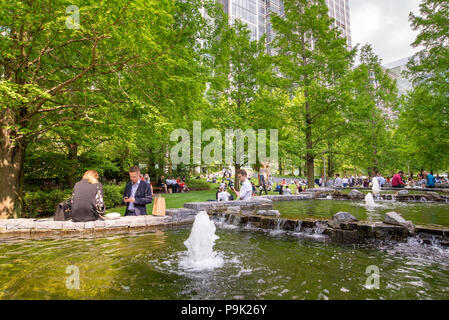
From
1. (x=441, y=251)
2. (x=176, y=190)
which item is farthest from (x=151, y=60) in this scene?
(x=176, y=190)

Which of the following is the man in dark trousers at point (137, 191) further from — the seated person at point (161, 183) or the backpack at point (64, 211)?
the seated person at point (161, 183)

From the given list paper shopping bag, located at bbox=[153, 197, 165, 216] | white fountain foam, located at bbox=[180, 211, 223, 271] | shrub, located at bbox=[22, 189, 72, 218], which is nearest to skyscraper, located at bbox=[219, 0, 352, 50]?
shrub, located at bbox=[22, 189, 72, 218]

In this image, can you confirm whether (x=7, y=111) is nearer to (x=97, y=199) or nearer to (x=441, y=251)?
(x=97, y=199)

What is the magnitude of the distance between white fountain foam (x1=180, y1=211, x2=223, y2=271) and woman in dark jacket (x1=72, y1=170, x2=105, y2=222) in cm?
287

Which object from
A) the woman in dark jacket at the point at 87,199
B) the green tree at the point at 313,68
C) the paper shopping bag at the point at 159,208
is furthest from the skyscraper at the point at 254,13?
the woman in dark jacket at the point at 87,199

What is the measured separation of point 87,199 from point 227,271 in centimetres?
434

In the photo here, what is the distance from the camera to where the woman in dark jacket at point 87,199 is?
5898mm

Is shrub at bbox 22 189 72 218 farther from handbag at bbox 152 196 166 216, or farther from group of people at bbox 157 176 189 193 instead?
group of people at bbox 157 176 189 193

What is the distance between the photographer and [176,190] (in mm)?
20266

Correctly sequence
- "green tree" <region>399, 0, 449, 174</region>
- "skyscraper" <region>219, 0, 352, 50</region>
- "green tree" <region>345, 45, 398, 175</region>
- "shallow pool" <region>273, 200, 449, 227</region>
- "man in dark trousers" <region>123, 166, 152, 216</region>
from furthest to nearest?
"skyscraper" <region>219, 0, 352, 50</region>, "green tree" <region>345, 45, 398, 175</region>, "green tree" <region>399, 0, 449, 174</region>, "shallow pool" <region>273, 200, 449, 227</region>, "man in dark trousers" <region>123, 166, 152, 216</region>

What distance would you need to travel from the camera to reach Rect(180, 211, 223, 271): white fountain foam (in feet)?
13.0

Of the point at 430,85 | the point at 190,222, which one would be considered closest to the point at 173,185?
the point at 190,222

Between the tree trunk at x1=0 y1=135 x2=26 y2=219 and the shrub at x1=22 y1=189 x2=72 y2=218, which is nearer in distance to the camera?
the tree trunk at x1=0 y1=135 x2=26 y2=219

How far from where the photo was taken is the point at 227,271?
3654 millimetres
